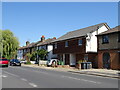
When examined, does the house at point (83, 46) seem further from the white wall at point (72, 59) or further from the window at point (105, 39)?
the window at point (105, 39)

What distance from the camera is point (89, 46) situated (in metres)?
36.0

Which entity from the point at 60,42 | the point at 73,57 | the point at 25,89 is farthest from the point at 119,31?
the point at 25,89

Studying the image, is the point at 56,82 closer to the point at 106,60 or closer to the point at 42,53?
the point at 106,60

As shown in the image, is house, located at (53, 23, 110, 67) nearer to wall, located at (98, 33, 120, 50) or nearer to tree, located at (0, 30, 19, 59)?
wall, located at (98, 33, 120, 50)

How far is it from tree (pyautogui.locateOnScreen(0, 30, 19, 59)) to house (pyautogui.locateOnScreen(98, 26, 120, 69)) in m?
43.5

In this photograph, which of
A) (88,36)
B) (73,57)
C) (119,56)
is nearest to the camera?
(119,56)

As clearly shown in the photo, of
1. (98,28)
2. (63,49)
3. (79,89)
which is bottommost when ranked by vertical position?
(79,89)

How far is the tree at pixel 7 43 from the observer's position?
70188 millimetres

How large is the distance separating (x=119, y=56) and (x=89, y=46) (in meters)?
7.76

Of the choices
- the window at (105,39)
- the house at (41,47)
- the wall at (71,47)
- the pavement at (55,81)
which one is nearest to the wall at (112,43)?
the window at (105,39)

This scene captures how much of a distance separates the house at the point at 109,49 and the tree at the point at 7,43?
143 ft

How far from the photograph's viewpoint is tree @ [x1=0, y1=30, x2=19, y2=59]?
230 feet

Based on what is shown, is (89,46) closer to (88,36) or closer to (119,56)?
(88,36)

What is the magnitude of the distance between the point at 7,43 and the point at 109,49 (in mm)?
46488
